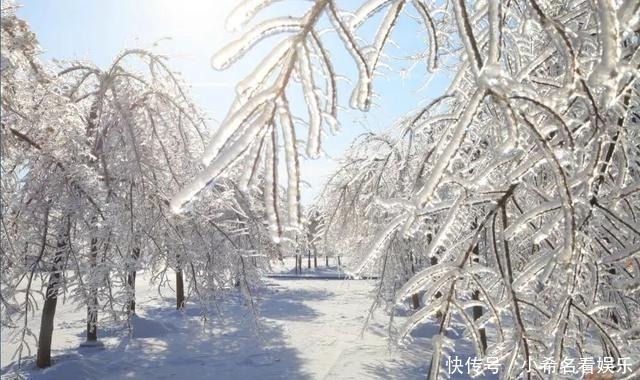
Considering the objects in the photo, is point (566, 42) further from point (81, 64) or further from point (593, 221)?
point (81, 64)

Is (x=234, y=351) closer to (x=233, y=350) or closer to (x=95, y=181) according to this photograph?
(x=233, y=350)

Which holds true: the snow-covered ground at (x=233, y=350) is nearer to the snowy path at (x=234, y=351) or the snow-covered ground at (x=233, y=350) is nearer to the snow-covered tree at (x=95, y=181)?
the snowy path at (x=234, y=351)

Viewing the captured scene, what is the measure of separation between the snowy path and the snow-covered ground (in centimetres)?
2

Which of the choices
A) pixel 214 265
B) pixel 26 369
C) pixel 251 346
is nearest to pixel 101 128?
pixel 214 265

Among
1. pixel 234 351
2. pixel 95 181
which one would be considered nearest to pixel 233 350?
pixel 234 351

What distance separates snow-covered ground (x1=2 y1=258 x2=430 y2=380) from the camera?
8.72 metres

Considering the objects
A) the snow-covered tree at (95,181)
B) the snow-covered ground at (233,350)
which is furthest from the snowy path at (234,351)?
the snow-covered tree at (95,181)

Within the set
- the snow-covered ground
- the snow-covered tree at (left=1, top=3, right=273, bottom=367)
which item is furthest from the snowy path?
the snow-covered tree at (left=1, top=3, right=273, bottom=367)

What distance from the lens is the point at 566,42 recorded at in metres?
1.02

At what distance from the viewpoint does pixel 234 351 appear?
421 inches

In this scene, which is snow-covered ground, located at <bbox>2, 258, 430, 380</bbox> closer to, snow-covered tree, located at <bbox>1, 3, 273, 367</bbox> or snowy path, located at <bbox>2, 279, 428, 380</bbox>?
snowy path, located at <bbox>2, 279, 428, 380</bbox>

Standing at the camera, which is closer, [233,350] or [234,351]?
[234,351]

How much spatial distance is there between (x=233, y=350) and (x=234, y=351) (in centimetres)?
12

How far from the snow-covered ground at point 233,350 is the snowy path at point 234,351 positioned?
0.02 m
